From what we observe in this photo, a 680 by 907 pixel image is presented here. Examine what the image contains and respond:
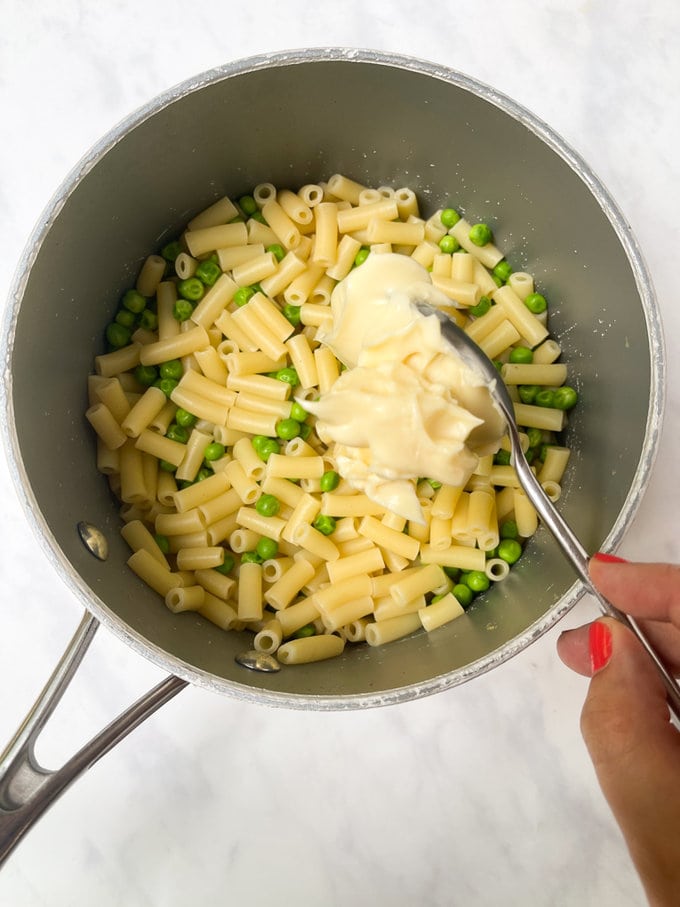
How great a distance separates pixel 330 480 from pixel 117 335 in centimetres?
66

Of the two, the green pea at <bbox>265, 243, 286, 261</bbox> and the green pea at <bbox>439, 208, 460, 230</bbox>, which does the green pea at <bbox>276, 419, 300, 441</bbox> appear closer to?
the green pea at <bbox>265, 243, 286, 261</bbox>

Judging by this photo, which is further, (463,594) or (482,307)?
(482,307)

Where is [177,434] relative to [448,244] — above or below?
below

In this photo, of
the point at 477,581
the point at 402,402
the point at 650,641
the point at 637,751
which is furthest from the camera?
the point at 477,581

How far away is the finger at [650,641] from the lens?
166cm

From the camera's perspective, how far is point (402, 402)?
1.51m

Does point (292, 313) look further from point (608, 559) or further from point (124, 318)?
point (608, 559)

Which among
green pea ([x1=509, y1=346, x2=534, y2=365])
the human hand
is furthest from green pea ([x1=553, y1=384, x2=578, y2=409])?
the human hand

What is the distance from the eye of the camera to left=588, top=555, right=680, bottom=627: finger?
140 centimetres

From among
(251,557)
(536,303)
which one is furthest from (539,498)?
(251,557)

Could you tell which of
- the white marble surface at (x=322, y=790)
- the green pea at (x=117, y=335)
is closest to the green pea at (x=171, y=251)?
the green pea at (x=117, y=335)

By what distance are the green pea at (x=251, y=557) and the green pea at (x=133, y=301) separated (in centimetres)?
69

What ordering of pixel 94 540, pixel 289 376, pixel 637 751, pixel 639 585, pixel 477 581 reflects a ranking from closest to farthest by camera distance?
pixel 637 751, pixel 639 585, pixel 94 540, pixel 477 581, pixel 289 376

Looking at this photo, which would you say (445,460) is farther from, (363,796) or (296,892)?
(296,892)
